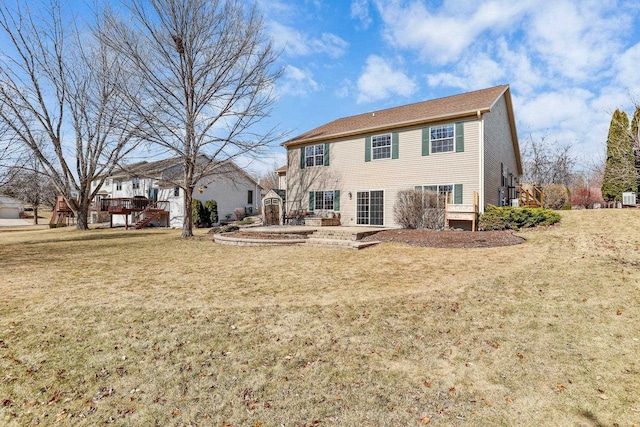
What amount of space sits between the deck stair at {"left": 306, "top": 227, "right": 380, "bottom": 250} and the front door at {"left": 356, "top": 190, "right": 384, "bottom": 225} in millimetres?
3930

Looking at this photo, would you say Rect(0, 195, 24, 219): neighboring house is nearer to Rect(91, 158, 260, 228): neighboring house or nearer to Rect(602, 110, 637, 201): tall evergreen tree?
Rect(91, 158, 260, 228): neighboring house

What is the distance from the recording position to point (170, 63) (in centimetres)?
1393

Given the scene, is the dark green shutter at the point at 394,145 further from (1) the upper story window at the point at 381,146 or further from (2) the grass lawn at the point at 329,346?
(2) the grass lawn at the point at 329,346

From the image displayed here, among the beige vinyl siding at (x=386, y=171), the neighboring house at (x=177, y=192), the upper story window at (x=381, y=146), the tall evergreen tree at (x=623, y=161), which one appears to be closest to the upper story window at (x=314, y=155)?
the beige vinyl siding at (x=386, y=171)

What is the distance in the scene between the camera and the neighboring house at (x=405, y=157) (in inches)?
533

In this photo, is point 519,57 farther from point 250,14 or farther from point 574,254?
point 250,14

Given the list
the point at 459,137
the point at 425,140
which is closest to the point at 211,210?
the point at 425,140

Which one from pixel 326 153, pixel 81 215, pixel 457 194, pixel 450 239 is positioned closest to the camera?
pixel 450 239

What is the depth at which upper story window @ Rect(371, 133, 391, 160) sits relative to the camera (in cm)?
1581

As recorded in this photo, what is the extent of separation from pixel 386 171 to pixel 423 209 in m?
3.57

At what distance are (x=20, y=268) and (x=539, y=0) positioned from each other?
663 inches

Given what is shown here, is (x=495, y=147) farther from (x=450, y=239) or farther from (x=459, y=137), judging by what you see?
(x=450, y=239)

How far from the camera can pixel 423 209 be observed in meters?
12.8

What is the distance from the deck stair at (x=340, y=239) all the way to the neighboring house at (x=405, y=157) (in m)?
4.44
